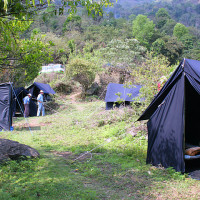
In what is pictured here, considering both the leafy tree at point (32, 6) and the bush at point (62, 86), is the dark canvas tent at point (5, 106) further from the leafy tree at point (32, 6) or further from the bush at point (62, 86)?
the bush at point (62, 86)

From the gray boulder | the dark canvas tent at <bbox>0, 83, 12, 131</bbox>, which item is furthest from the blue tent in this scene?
the gray boulder

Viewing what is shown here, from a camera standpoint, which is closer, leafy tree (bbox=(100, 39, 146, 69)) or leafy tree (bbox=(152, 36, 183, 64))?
leafy tree (bbox=(100, 39, 146, 69))

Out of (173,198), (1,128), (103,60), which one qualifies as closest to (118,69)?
(103,60)

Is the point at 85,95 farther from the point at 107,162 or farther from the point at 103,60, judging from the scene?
the point at 107,162

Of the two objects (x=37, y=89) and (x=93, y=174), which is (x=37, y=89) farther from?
(x=93, y=174)

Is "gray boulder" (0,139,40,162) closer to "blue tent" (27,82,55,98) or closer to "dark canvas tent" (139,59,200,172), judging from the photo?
"dark canvas tent" (139,59,200,172)

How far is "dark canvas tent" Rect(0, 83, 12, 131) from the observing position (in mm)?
9242

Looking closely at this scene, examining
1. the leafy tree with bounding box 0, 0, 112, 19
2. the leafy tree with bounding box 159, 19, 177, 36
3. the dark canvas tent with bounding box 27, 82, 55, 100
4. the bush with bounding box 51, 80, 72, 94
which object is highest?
the leafy tree with bounding box 159, 19, 177, 36

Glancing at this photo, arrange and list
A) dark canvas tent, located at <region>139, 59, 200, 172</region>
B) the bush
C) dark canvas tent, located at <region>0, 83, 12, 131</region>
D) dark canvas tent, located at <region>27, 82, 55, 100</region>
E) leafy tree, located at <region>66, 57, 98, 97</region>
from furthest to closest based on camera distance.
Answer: the bush → leafy tree, located at <region>66, 57, 98, 97</region> → dark canvas tent, located at <region>27, 82, 55, 100</region> → dark canvas tent, located at <region>0, 83, 12, 131</region> → dark canvas tent, located at <region>139, 59, 200, 172</region>

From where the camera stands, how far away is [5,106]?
9.35m

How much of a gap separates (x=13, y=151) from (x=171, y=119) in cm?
377

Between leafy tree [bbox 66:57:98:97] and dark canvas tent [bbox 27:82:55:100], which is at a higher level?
leafy tree [bbox 66:57:98:97]

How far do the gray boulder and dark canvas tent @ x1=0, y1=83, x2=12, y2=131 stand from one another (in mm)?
4248

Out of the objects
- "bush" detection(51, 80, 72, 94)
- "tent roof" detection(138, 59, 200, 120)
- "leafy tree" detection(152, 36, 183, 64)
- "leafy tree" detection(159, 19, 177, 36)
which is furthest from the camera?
"leafy tree" detection(159, 19, 177, 36)
